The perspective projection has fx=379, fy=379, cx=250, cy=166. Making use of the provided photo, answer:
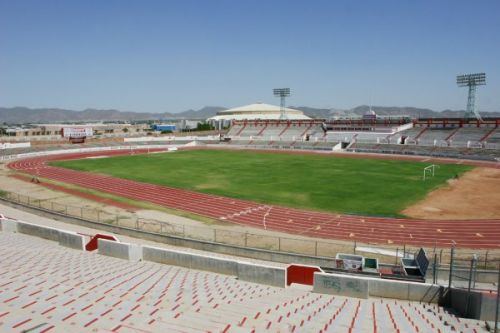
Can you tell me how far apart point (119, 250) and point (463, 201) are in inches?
1041

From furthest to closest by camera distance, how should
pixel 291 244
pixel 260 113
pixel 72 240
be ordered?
pixel 260 113
pixel 291 244
pixel 72 240

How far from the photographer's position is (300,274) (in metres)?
15.1

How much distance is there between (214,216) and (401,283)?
49.9 ft

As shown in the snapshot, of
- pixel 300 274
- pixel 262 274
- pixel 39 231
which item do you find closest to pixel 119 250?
pixel 39 231

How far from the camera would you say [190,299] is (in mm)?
11438

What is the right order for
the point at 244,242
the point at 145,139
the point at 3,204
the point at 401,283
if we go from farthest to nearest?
1. the point at 145,139
2. the point at 3,204
3. the point at 244,242
4. the point at 401,283

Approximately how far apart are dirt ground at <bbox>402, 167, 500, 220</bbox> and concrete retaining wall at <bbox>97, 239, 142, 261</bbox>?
18.7 meters

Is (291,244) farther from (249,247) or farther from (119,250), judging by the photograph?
(119,250)

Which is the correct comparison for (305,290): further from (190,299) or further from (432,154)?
(432,154)

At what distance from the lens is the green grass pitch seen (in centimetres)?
3072

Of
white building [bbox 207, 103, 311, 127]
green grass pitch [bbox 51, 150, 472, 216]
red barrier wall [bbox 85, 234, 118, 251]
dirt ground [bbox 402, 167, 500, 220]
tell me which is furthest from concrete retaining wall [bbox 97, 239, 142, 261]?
white building [bbox 207, 103, 311, 127]

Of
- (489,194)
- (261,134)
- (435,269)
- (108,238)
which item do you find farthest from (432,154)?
(108,238)

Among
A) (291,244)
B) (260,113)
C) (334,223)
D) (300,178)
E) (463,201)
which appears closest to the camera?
(291,244)

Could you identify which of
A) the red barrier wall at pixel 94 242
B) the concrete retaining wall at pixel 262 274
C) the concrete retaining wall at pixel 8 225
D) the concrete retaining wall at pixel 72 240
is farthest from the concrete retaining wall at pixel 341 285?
the concrete retaining wall at pixel 8 225
